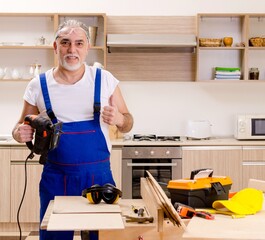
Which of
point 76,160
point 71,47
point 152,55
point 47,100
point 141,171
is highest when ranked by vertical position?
point 152,55

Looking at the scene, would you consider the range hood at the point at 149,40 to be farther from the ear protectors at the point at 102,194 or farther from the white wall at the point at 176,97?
the ear protectors at the point at 102,194

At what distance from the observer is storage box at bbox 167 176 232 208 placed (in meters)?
2.35

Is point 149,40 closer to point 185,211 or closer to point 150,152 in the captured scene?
point 150,152

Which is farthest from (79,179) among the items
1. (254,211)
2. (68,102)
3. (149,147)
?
(149,147)

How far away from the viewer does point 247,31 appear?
209 inches

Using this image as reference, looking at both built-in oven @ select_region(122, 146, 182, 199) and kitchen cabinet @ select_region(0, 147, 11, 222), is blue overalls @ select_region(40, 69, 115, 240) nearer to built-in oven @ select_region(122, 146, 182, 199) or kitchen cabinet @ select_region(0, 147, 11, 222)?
built-in oven @ select_region(122, 146, 182, 199)

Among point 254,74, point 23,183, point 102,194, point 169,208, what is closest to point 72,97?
point 102,194

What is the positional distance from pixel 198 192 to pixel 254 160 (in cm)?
283

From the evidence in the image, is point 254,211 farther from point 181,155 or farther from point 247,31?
point 247,31

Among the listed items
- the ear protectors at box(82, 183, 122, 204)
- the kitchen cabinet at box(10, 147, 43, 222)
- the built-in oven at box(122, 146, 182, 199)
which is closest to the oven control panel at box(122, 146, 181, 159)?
the built-in oven at box(122, 146, 182, 199)

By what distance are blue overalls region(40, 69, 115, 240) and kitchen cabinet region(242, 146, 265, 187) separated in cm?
270

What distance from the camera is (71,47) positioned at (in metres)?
2.57

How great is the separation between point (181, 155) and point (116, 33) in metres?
1.43

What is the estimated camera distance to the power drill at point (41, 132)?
7.54 feet
